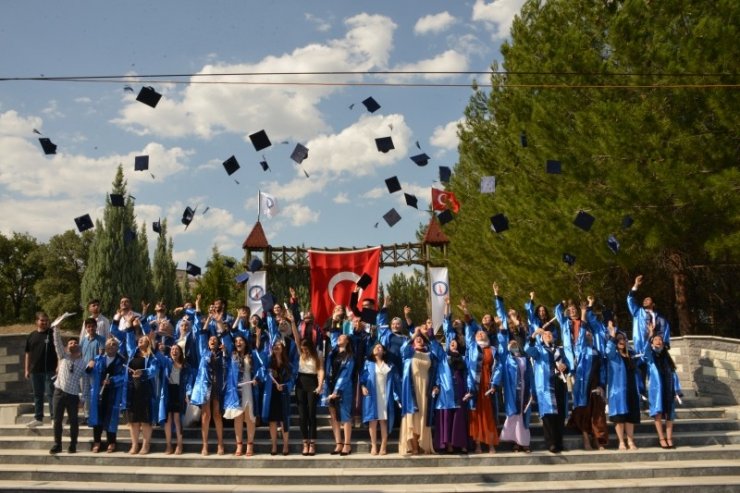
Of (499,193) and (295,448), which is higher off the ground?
(499,193)

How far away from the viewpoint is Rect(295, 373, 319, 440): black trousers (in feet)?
29.1

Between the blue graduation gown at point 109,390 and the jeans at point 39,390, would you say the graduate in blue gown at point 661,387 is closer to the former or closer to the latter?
the blue graduation gown at point 109,390

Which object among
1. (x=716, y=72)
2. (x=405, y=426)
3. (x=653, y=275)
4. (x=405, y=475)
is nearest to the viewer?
(x=405, y=475)

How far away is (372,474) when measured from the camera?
800cm

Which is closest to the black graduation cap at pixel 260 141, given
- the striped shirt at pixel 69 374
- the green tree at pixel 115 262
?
the striped shirt at pixel 69 374

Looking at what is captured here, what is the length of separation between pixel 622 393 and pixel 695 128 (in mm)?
5814

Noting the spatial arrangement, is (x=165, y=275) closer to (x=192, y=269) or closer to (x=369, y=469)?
(x=192, y=269)

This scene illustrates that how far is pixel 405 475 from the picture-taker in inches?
317

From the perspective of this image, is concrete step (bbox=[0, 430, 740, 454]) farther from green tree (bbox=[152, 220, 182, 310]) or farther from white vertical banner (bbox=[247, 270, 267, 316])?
green tree (bbox=[152, 220, 182, 310])

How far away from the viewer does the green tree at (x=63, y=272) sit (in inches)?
1800

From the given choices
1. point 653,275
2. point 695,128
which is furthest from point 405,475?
point 653,275

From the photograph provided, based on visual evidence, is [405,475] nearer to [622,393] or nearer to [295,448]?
[295,448]

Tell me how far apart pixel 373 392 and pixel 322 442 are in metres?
1.08

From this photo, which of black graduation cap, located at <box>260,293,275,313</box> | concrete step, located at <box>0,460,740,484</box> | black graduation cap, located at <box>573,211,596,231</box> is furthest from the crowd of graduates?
black graduation cap, located at <box>573,211,596,231</box>
